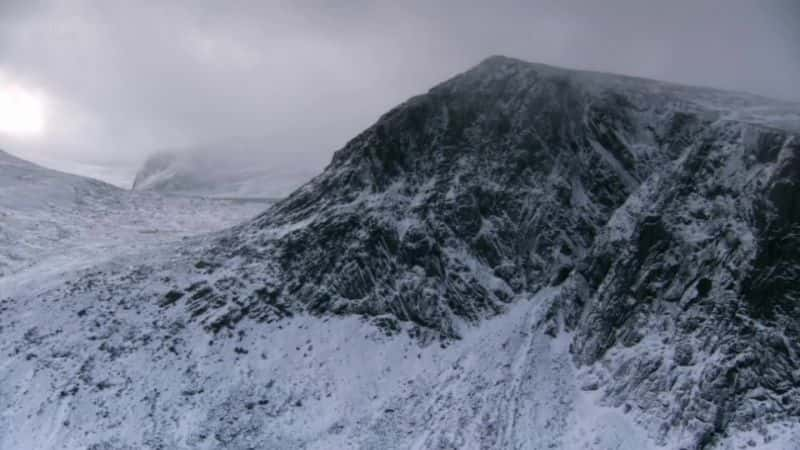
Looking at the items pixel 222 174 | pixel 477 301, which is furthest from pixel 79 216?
pixel 222 174

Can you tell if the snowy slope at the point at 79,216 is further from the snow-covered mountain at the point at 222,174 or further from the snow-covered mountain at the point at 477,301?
the snow-covered mountain at the point at 222,174

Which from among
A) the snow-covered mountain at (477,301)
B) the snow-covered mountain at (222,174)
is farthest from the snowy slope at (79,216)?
the snow-covered mountain at (222,174)

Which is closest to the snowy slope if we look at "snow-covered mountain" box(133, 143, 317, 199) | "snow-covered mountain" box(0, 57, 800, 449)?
"snow-covered mountain" box(0, 57, 800, 449)

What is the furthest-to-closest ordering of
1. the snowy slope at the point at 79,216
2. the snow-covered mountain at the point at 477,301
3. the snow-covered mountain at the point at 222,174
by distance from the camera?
the snow-covered mountain at the point at 222,174, the snowy slope at the point at 79,216, the snow-covered mountain at the point at 477,301

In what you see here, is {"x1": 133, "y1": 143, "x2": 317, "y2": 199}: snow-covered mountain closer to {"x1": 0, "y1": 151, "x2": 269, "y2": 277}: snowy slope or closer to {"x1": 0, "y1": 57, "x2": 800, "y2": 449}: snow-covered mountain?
{"x1": 0, "y1": 151, "x2": 269, "y2": 277}: snowy slope

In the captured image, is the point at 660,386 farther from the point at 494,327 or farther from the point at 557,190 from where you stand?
the point at 557,190

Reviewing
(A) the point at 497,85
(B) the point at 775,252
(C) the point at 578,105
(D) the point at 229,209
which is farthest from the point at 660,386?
(D) the point at 229,209
